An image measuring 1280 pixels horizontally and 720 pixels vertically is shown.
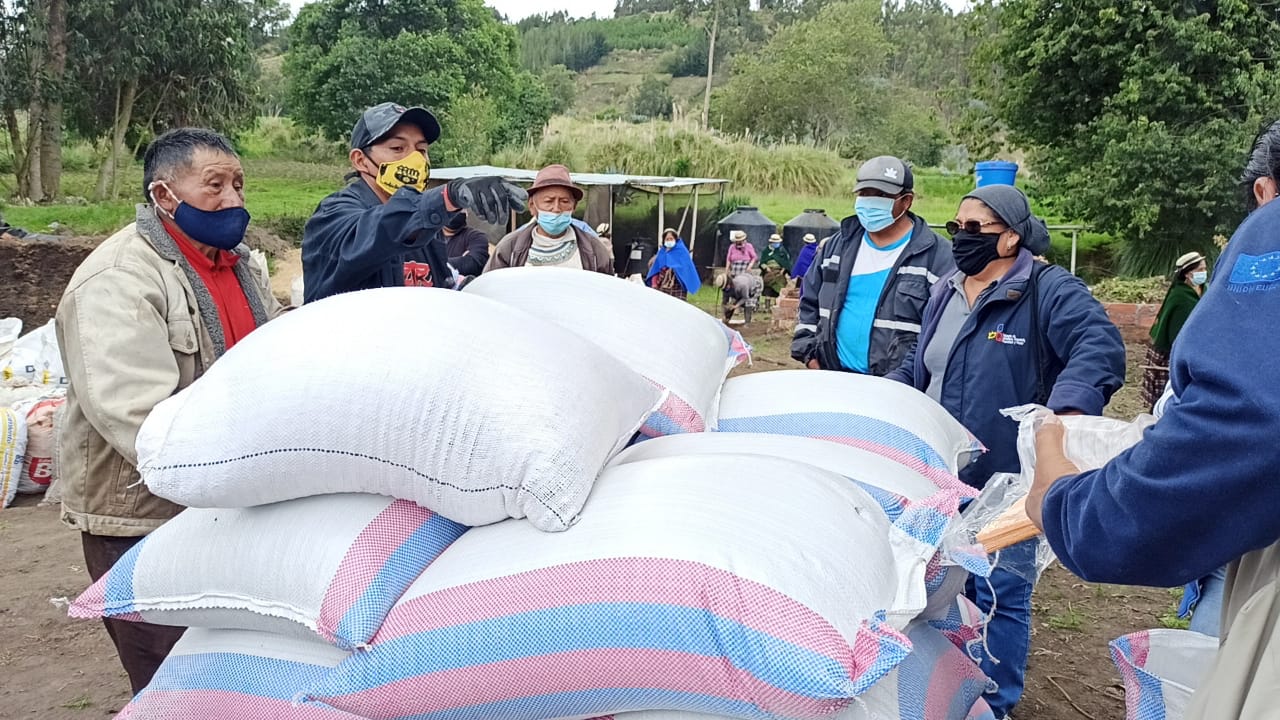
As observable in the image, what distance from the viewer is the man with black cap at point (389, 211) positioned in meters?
2.26

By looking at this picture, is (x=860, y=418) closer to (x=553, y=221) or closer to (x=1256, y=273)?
(x=1256, y=273)

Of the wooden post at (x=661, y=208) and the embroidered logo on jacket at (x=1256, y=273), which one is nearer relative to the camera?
the embroidered logo on jacket at (x=1256, y=273)

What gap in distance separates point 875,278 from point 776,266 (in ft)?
37.1

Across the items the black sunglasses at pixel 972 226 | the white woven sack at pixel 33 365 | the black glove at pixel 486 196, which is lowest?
the white woven sack at pixel 33 365

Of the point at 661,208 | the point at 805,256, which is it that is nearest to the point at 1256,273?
the point at 805,256

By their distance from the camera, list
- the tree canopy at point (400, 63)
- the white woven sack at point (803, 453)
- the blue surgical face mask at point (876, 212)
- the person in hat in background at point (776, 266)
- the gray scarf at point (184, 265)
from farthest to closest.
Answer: the tree canopy at point (400, 63) < the person in hat in background at point (776, 266) < the blue surgical face mask at point (876, 212) < the gray scarf at point (184, 265) < the white woven sack at point (803, 453)

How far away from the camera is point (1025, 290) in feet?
9.15

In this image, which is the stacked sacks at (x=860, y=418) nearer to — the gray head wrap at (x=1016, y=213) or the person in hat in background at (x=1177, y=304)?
the gray head wrap at (x=1016, y=213)

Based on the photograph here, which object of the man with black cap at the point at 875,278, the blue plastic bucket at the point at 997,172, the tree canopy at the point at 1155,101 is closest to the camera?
the man with black cap at the point at 875,278

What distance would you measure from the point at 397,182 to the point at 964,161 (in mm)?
31787

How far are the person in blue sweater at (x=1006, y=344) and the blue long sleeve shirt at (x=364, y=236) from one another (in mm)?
1535

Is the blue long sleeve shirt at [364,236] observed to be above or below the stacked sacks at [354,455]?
above

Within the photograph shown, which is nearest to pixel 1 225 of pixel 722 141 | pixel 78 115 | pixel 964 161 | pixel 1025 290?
pixel 78 115

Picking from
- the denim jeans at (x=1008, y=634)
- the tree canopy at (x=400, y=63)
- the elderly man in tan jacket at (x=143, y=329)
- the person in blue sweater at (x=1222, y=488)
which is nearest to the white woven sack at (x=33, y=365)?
the elderly man in tan jacket at (x=143, y=329)
